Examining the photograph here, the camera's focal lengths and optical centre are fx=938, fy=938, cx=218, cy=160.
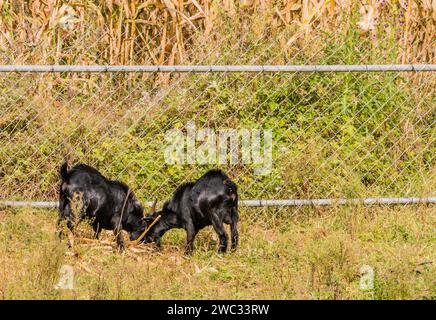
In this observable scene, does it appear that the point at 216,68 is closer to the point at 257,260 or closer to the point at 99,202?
the point at 99,202

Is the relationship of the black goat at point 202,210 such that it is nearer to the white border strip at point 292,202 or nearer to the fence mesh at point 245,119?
the white border strip at point 292,202

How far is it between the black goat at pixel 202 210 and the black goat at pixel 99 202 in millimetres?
155

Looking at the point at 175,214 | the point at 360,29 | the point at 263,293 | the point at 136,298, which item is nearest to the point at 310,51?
the point at 360,29

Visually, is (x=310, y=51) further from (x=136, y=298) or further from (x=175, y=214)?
(x=136, y=298)

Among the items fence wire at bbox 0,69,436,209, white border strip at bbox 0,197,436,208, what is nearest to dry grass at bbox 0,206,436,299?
white border strip at bbox 0,197,436,208

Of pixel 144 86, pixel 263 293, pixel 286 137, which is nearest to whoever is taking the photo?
pixel 263 293

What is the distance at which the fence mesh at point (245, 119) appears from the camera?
8219 millimetres

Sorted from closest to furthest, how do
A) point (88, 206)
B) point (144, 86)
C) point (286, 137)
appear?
point (88, 206)
point (286, 137)
point (144, 86)

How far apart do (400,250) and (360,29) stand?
293cm

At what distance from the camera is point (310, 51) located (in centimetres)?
893

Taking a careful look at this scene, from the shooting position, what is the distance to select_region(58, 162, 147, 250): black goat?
700cm

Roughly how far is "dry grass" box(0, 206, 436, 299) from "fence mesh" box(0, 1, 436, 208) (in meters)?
0.37

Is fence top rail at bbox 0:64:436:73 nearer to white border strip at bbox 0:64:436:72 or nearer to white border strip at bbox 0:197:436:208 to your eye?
white border strip at bbox 0:64:436:72
